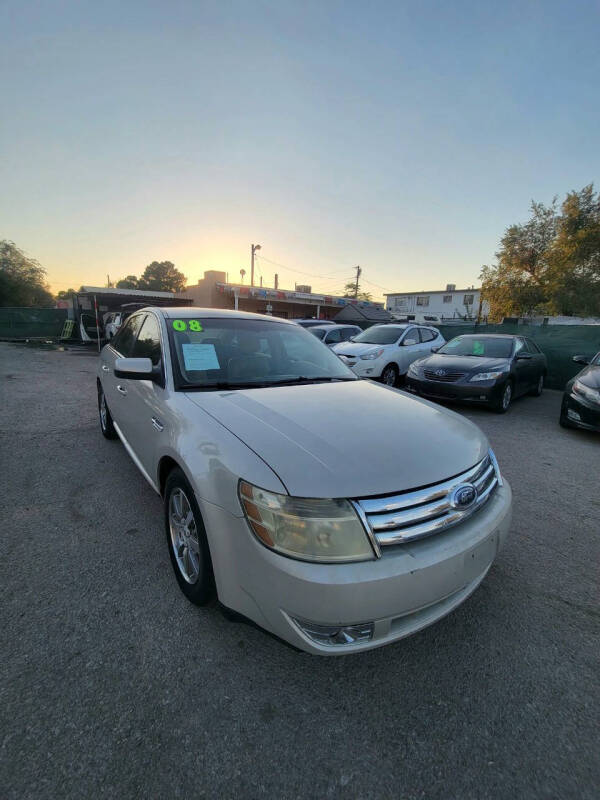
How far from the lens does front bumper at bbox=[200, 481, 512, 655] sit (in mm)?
1326

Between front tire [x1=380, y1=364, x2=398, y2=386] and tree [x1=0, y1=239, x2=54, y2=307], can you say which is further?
tree [x1=0, y1=239, x2=54, y2=307]

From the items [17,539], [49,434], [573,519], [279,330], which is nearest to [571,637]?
[573,519]

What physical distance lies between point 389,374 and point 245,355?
6.58 metres

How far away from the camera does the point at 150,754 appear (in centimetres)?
131

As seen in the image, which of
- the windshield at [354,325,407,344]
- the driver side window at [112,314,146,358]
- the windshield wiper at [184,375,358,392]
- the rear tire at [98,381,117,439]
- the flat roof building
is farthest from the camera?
the flat roof building

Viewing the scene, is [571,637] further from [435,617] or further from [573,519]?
[573,519]

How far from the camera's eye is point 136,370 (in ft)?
7.61

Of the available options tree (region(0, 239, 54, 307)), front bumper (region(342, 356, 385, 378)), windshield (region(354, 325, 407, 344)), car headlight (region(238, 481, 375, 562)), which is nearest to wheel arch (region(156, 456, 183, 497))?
car headlight (region(238, 481, 375, 562))

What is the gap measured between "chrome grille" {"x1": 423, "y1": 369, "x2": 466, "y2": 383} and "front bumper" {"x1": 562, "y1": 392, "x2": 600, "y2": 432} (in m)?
1.57

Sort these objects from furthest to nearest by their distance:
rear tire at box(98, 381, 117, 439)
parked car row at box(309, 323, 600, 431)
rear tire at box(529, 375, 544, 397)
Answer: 1. rear tire at box(529, 375, 544, 397)
2. parked car row at box(309, 323, 600, 431)
3. rear tire at box(98, 381, 117, 439)

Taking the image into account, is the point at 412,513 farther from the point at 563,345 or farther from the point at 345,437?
the point at 563,345

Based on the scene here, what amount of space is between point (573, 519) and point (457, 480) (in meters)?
2.19

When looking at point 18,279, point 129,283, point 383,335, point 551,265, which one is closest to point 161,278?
point 129,283

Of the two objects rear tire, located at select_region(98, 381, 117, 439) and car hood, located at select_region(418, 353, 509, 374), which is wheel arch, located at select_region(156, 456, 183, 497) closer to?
rear tire, located at select_region(98, 381, 117, 439)
